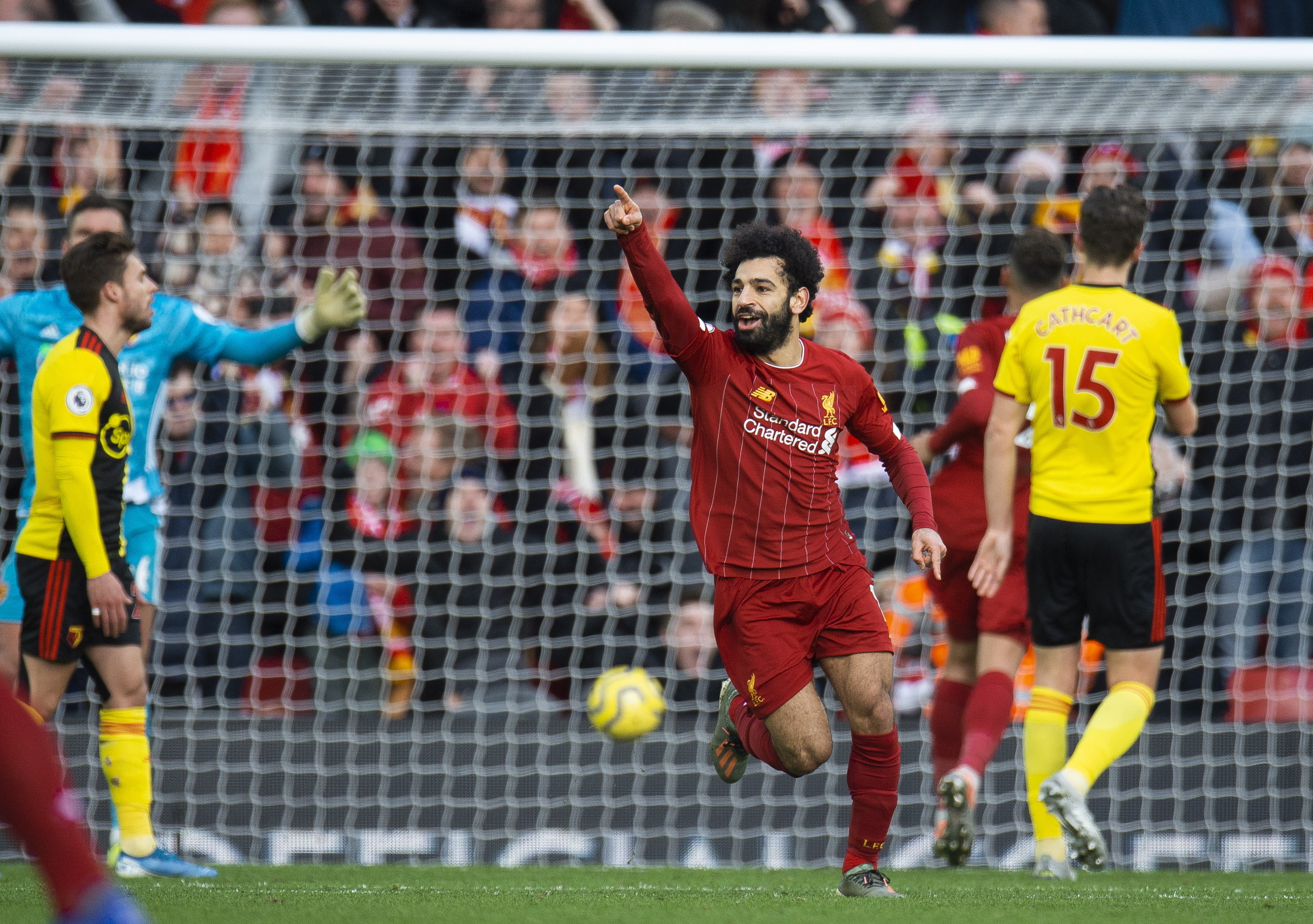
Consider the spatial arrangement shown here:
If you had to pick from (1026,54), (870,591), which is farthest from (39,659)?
(1026,54)

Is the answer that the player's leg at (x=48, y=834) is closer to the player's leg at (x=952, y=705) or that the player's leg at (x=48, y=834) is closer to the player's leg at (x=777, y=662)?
the player's leg at (x=777, y=662)

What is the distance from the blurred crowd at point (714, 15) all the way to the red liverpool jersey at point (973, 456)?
11.3 feet

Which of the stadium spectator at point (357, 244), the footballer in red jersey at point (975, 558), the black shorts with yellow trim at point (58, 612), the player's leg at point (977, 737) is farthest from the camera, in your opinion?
the stadium spectator at point (357, 244)

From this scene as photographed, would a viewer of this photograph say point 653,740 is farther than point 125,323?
Yes

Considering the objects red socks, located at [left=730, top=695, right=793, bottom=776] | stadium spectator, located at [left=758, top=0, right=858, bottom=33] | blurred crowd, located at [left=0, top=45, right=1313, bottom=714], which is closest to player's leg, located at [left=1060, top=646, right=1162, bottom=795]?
red socks, located at [left=730, top=695, right=793, bottom=776]

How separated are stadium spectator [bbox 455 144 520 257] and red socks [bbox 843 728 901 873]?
430 centimetres

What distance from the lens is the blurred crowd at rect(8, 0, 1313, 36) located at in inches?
320

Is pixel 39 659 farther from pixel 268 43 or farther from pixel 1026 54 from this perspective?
pixel 1026 54

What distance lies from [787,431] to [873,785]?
1.04 meters

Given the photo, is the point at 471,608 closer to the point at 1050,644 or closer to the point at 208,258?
the point at 208,258

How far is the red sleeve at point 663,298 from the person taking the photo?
3.71 m

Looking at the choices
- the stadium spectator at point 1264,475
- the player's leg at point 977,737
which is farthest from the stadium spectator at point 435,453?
the stadium spectator at point 1264,475

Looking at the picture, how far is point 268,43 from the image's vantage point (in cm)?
573

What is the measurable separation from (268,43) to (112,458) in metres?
2.14
